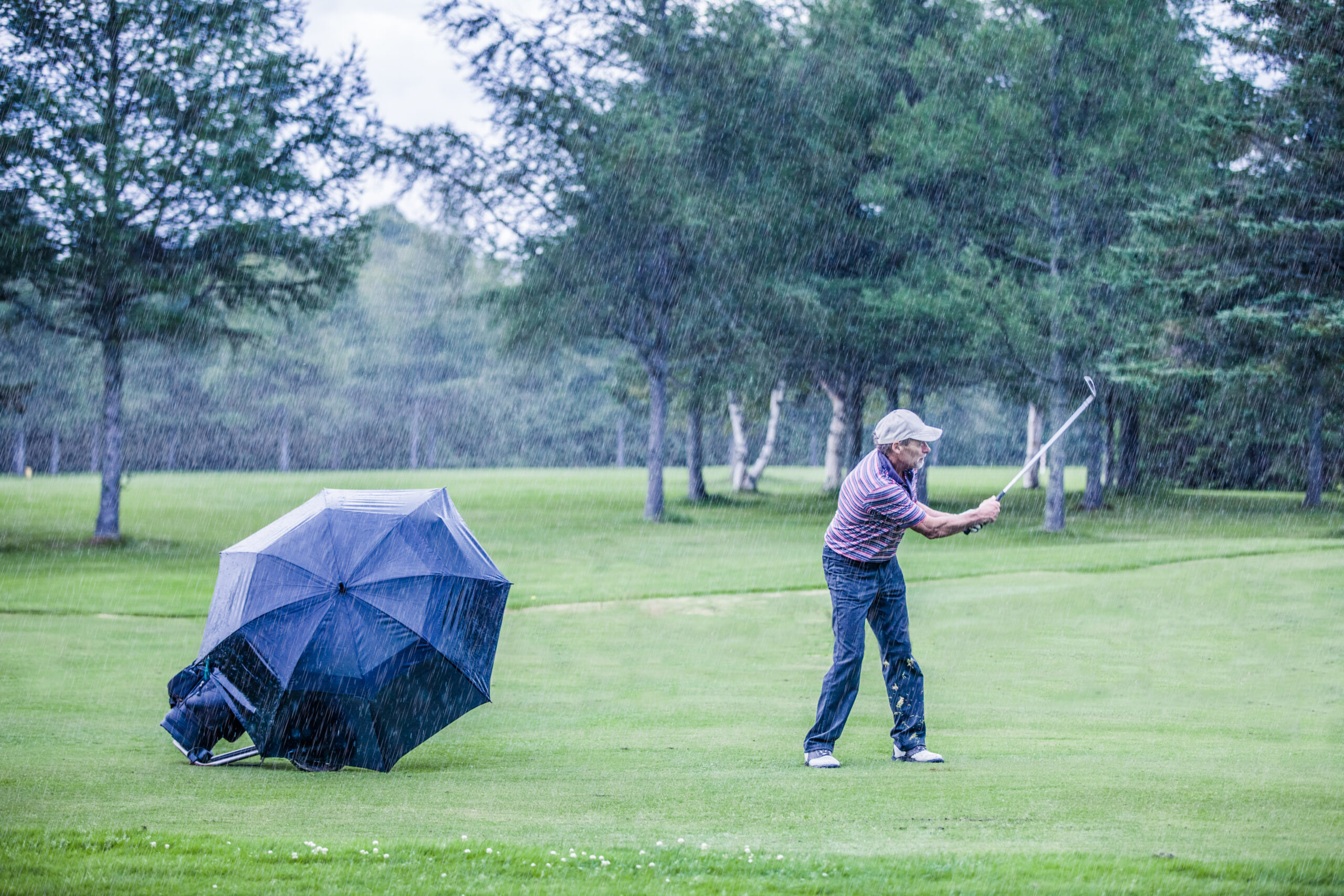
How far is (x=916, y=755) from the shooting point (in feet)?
25.3

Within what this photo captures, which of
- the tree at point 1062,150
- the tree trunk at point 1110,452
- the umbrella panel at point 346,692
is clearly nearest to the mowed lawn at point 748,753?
the umbrella panel at point 346,692

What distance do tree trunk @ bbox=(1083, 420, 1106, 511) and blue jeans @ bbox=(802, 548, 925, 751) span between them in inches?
1445

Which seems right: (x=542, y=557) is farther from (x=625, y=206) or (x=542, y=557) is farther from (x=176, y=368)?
(x=176, y=368)

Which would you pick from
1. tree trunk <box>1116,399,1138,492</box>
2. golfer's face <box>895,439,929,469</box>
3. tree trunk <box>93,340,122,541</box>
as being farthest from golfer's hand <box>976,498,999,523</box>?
tree trunk <box>1116,399,1138,492</box>

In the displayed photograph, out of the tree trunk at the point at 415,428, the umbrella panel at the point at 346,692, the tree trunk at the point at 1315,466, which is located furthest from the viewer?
the tree trunk at the point at 415,428

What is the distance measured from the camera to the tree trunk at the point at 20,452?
75.4 m

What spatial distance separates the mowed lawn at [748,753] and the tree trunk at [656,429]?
1390cm

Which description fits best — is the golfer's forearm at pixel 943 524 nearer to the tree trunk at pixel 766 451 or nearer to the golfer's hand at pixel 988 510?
the golfer's hand at pixel 988 510

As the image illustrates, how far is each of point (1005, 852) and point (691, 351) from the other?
33.8 m

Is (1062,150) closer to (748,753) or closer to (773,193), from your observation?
(773,193)

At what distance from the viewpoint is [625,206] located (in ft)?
117

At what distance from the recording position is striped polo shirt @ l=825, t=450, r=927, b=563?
728 centimetres

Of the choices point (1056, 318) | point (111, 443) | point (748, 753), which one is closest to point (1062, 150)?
point (1056, 318)

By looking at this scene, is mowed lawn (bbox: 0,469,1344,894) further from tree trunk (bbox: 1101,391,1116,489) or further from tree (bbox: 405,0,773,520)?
tree trunk (bbox: 1101,391,1116,489)
